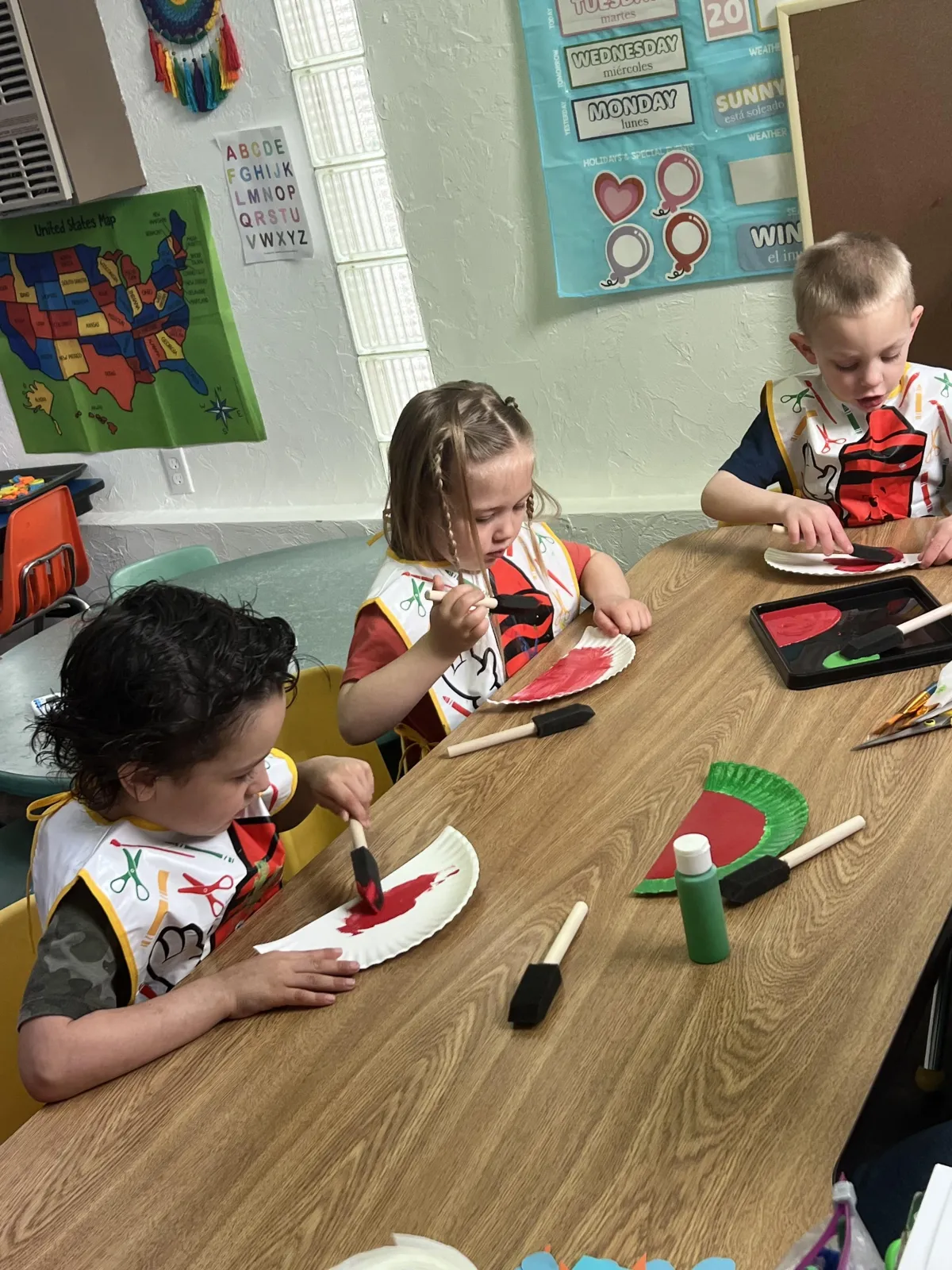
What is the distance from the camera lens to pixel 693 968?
3.31ft

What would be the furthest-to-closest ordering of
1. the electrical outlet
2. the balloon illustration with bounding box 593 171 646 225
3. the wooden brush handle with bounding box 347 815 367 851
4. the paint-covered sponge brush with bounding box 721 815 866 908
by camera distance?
the electrical outlet
the balloon illustration with bounding box 593 171 646 225
the wooden brush handle with bounding box 347 815 367 851
the paint-covered sponge brush with bounding box 721 815 866 908

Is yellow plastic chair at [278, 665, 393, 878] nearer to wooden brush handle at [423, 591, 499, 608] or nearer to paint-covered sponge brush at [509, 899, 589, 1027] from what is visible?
wooden brush handle at [423, 591, 499, 608]

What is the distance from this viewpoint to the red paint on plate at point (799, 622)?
1.61m

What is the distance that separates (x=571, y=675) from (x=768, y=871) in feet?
2.05

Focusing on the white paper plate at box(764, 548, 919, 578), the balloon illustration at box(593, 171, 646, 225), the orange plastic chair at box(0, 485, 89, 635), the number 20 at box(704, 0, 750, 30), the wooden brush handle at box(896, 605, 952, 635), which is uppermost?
the number 20 at box(704, 0, 750, 30)

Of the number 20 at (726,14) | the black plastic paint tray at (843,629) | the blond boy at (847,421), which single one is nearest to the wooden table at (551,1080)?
the black plastic paint tray at (843,629)

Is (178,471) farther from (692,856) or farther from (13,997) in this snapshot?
(692,856)

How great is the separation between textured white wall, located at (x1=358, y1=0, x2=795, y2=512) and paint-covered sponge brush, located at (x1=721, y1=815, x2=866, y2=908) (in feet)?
6.94

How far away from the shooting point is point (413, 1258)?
0.75 metres

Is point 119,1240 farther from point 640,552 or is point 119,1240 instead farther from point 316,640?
point 640,552

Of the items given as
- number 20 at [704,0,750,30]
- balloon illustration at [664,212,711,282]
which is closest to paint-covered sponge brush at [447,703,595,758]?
balloon illustration at [664,212,711,282]

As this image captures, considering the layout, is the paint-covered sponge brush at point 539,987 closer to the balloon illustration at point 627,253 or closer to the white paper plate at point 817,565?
the white paper plate at point 817,565

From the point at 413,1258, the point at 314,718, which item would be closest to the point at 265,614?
the point at 314,718

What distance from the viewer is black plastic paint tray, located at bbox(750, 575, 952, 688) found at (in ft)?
4.78
